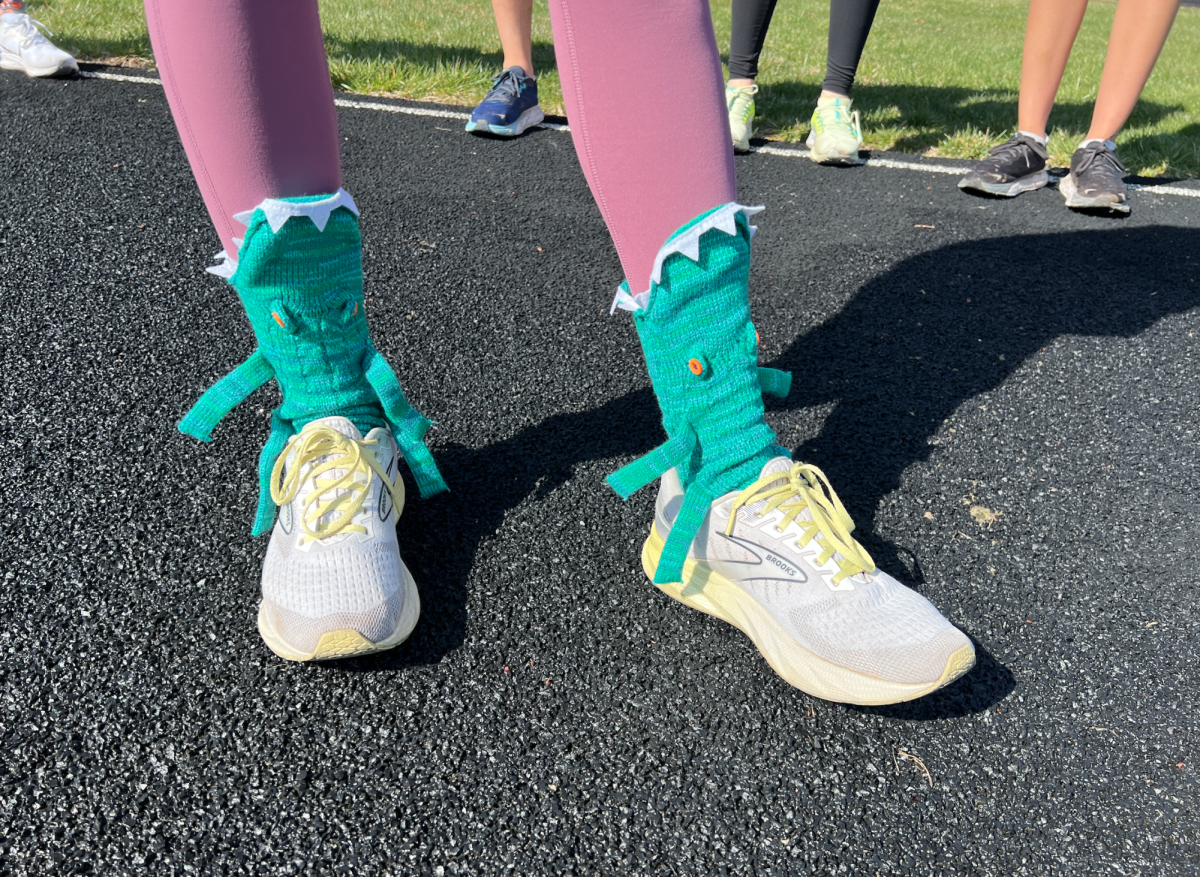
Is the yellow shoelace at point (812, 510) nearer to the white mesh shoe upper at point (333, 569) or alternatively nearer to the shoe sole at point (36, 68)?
the white mesh shoe upper at point (333, 569)

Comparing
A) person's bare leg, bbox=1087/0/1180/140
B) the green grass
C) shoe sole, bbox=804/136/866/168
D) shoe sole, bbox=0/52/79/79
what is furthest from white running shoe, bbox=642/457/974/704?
shoe sole, bbox=0/52/79/79

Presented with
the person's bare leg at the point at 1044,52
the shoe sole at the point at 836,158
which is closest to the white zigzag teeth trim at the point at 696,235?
the shoe sole at the point at 836,158

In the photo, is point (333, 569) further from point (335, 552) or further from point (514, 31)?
point (514, 31)

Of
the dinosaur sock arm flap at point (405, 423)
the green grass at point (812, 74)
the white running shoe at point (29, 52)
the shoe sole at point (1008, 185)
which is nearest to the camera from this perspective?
the dinosaur sock arm flap at point (405, 423)

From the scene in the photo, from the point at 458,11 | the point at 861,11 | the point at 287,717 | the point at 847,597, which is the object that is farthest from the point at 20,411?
the point at 458,11

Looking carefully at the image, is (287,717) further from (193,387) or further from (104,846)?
(193,387)

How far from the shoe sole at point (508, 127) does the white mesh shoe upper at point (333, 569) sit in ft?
7.42

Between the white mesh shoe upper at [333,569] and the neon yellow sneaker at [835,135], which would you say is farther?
the neon yellow sneaker at [835,135]

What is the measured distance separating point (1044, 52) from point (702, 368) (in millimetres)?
2660

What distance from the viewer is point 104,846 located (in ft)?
2.79

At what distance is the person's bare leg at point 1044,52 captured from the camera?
2.86m

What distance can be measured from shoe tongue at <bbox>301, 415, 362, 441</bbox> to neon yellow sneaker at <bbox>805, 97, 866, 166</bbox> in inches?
97.4

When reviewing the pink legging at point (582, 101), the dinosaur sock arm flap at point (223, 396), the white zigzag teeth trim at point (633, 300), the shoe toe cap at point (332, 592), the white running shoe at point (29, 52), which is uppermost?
the pink legging at point (582, 101)

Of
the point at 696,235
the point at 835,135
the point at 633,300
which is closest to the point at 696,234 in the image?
the point at 696,235
